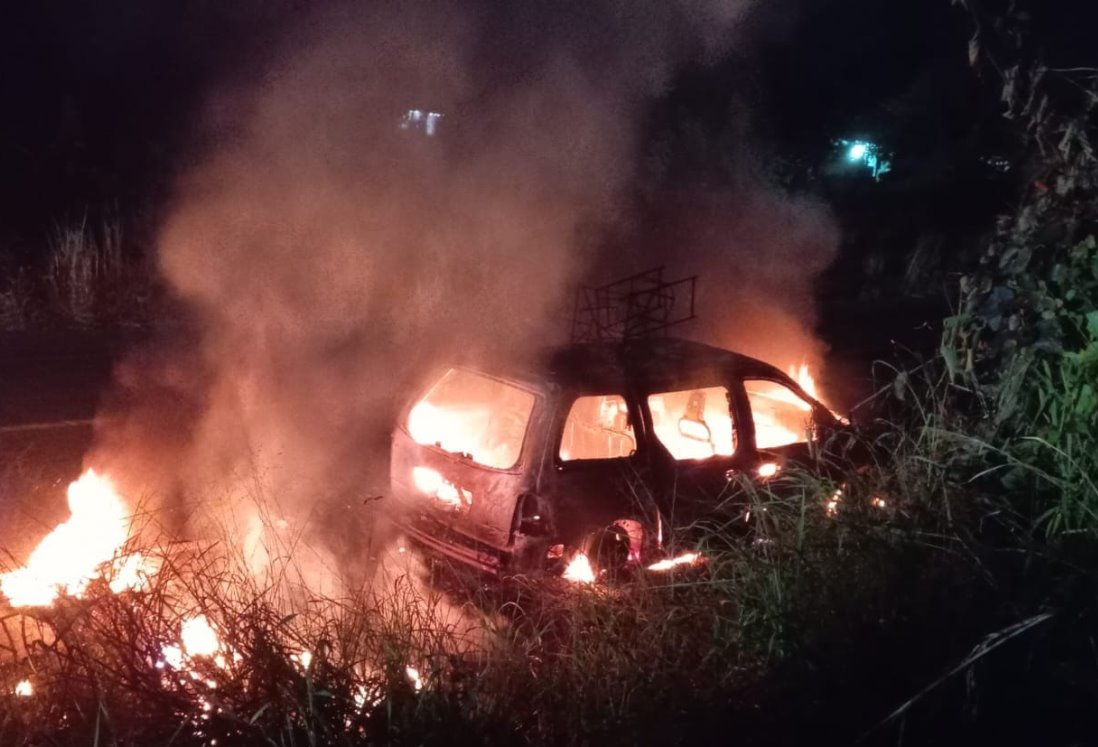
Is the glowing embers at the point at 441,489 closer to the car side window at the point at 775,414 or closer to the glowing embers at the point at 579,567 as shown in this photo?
the glowing embers at the point at 579,567

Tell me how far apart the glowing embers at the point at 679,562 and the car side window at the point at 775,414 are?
2035 millimetres

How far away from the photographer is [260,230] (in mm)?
11711

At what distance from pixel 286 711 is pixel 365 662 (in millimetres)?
348

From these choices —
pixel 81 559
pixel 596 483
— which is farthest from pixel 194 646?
pixel 596 483

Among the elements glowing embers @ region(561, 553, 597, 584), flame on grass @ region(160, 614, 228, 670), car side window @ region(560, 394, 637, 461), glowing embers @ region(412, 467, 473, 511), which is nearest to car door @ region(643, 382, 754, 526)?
car side window @ region(560, 394, 637, 461)

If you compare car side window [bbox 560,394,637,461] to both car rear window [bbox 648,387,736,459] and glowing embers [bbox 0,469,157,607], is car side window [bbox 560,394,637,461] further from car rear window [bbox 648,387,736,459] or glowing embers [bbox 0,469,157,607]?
glowing embers [bbox 0,469,157,607]

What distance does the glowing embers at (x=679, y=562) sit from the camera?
4.02 metres

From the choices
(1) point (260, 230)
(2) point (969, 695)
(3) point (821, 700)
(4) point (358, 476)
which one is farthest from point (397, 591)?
(1) point (260, 230)

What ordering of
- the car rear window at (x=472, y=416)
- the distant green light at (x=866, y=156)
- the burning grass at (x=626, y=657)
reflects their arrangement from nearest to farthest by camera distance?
the burning grass at (x=626, y=657)
the car rear window at (x=472, y=416)
the distant green light at (x=866, y=156)

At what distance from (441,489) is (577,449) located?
0.80m

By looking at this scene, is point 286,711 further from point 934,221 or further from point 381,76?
point 934,221

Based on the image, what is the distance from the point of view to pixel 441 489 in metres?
5.10

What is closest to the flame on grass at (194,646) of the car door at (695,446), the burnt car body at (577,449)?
the burnt car body at (577,449)

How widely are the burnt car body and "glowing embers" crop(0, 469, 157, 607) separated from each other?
5.06ft
